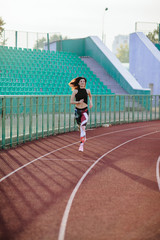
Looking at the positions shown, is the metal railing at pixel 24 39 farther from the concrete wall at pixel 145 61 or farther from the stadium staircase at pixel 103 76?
the concrete wall at pixel 145 61

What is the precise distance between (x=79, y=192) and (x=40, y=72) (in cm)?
2081

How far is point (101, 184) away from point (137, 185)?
2.11 ft

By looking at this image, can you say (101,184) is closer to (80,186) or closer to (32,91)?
(80,186)

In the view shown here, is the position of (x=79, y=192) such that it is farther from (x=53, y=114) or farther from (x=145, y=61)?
(x=145, y=61)

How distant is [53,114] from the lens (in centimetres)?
1469

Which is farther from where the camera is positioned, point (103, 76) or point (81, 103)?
point (103, 76)

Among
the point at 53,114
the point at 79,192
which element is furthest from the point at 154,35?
the point at 79,192

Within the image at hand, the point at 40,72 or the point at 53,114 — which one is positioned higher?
the point at 40,72

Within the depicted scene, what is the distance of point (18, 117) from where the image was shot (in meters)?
12.1

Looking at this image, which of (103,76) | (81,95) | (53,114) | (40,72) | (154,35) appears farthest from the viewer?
(154,35)

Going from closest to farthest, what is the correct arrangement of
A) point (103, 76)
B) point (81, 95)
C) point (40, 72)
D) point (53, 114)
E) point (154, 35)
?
point (81, 95) < point (53, 114) < point (40, 72) < point (103, 76) < point (154, 35)

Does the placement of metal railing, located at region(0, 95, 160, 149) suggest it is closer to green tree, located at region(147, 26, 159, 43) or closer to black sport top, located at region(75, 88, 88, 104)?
black sport top, located at region(75, 88, 88, 104)

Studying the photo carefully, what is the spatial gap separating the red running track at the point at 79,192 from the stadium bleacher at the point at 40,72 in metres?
11.7

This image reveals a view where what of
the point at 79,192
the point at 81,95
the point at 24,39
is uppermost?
the point at 24,39
